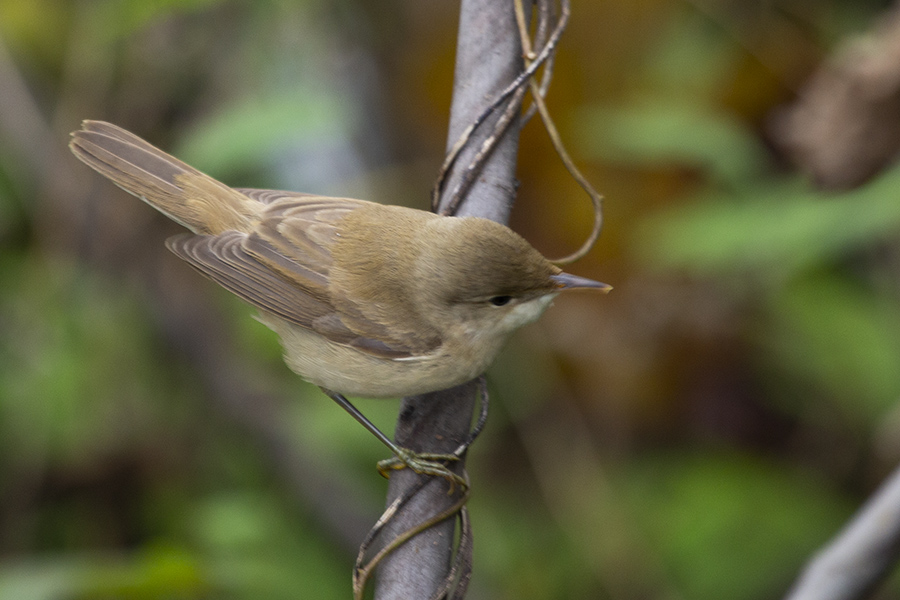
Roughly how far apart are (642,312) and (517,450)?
3.08 ft

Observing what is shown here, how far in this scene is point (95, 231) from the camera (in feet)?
15.5

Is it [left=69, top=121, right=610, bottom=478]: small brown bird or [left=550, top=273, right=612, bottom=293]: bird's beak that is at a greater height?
[left=550, top=273, right=612, bottom=293]: bird's beak

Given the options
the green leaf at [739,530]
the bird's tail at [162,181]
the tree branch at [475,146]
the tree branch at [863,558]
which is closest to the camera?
the tree branch at [863,558]

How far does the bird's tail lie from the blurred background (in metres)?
0.37

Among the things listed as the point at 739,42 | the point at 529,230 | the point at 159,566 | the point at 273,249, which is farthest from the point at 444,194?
the point at 739,42

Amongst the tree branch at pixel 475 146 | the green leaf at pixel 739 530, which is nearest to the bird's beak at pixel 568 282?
the tree branch at pixel 475 146

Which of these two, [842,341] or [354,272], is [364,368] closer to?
[354,272]

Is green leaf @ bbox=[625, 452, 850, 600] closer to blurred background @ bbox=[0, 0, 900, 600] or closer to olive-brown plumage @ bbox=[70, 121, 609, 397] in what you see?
blurred background @ bbox=[0, 0, 900, 600]

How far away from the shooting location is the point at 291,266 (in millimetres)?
2908

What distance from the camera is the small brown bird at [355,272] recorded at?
2.57m

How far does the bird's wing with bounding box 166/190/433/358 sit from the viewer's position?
2.80 meters

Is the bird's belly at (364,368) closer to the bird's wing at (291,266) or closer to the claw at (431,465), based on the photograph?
the bird's wing at (291,266)

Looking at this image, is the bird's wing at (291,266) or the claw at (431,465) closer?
the claw at (431,465)

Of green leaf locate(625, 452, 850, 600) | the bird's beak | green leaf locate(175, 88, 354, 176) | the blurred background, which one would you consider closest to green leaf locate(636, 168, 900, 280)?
the blurred background
